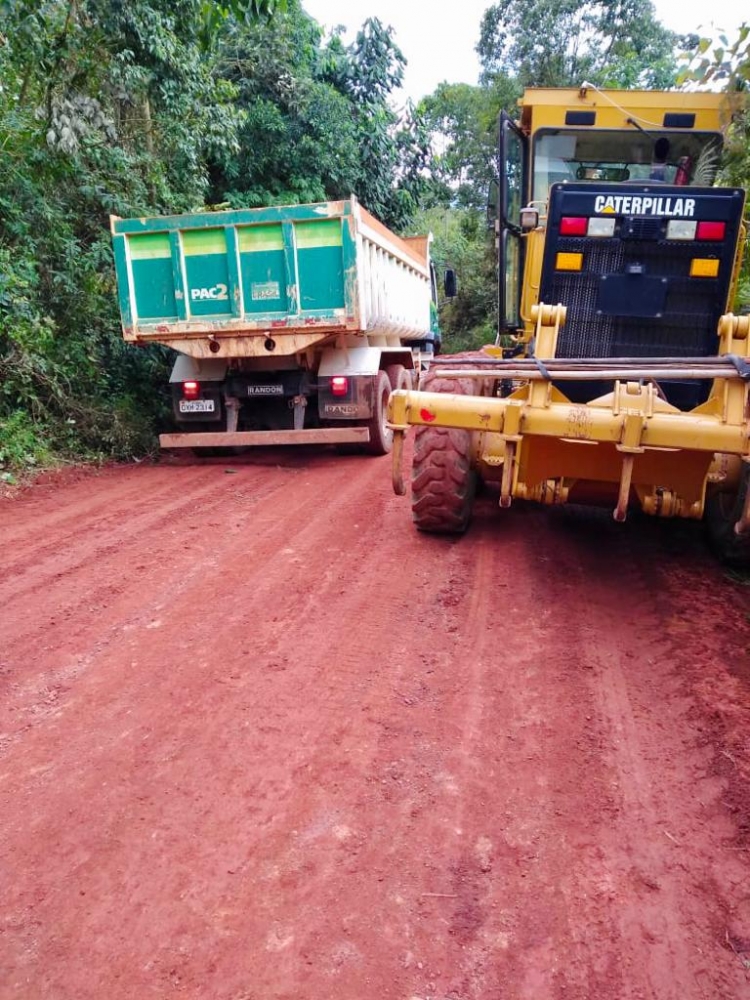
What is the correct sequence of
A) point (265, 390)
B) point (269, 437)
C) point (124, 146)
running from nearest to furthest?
point (269, 437) < point (265, 390) < point (124, 146)

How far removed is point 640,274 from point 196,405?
206 inches

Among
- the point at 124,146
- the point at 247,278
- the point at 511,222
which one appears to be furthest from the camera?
the point at 124,146

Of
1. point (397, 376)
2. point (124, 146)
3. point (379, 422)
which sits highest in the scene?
point (124, 146)

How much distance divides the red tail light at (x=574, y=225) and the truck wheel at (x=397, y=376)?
467 centimetres

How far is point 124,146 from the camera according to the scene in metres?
9.30

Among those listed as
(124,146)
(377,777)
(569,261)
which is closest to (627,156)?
(569,261)

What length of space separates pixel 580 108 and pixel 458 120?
22.4 meters

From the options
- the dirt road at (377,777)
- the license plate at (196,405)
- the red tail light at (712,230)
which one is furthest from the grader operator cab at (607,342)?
the license plate at (196,405)

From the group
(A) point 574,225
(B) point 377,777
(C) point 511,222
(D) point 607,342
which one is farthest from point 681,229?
(B) point 377,777

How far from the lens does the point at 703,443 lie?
3693 mm

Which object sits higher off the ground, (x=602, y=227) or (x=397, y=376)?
(x=602, y=227)

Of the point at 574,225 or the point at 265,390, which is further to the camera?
the point at 265,390

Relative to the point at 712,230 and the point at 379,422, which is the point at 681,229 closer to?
the point at 712,230

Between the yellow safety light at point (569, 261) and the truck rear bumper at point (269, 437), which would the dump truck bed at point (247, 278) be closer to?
the truck rear bumper at point (269, 437)
